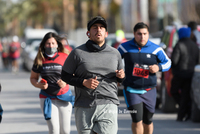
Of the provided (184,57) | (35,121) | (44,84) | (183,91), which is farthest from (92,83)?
(35,121)

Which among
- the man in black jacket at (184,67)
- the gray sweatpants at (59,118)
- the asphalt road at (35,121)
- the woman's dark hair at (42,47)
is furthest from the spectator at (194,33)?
the gray sweatpants at (59,118)

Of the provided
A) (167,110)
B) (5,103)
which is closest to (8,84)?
(5,103)

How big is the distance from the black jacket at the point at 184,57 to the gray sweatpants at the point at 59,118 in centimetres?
384

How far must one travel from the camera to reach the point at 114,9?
225ft

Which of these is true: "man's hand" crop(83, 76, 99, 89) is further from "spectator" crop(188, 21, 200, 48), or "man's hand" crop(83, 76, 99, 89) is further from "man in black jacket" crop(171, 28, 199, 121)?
"spectator" crop(188, 21, 200, 48)

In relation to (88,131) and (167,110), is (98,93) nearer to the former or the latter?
(88,131)

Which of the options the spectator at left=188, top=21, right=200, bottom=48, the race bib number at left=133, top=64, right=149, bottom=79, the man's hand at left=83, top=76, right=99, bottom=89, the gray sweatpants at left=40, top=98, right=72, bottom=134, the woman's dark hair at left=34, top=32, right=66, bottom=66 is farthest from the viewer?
the spectator at left=188, top=21, right=200, bottom=48

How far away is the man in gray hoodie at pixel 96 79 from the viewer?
5.23m

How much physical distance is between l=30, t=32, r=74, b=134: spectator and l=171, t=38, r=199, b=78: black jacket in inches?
142

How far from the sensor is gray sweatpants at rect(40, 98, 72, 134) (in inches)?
259

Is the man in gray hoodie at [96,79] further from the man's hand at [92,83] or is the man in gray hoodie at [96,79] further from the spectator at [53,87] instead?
the spectator at [53,87]

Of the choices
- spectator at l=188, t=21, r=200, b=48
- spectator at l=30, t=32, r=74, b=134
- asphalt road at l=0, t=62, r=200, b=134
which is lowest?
asphalt road at l=0, t=62, r=200, b=134

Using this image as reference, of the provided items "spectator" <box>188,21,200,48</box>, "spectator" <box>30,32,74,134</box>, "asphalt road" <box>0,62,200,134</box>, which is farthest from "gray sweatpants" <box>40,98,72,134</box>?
"spectator" <box>188,21,200,48</box>

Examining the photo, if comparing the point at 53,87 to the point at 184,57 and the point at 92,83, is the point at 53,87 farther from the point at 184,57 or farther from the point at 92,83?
the point at 184,57
